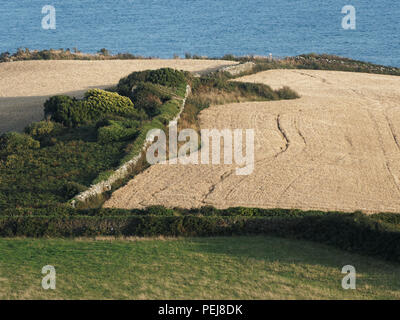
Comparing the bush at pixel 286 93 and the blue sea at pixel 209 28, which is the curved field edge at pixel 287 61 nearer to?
the bush at pixel 286 93

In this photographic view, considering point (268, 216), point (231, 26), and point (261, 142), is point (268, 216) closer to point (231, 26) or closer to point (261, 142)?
point (261, 142)

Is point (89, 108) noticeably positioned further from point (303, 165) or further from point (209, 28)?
point (209, 28)

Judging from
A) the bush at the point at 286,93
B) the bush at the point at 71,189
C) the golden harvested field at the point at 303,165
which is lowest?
the golden harvested field at the point at 303,165

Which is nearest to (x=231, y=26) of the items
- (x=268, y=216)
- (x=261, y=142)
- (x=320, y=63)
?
(x=320, y=63)

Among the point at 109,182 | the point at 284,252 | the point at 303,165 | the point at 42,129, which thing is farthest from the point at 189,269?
the point at 42,129

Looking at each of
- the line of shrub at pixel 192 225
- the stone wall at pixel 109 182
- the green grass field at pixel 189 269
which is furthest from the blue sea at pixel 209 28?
the green grass field at pixel 189 269

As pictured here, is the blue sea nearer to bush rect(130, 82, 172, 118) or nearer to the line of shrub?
bush rect(130, 82, 172, 118)
